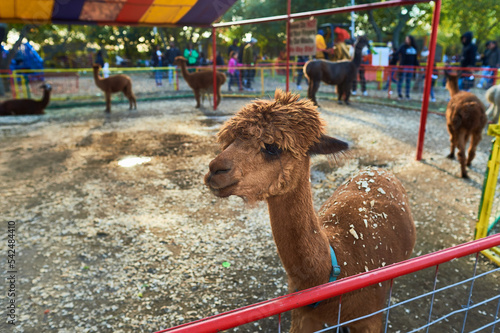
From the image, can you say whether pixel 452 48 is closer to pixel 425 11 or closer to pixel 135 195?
pixel 425 11

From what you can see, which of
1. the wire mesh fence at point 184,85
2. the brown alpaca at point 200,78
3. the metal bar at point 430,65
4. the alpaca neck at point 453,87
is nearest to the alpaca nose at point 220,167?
the metal bar at point 430,65

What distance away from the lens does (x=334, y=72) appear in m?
11.4

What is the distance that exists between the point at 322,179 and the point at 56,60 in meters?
28.8

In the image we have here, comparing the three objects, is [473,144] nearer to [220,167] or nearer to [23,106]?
[220,167]

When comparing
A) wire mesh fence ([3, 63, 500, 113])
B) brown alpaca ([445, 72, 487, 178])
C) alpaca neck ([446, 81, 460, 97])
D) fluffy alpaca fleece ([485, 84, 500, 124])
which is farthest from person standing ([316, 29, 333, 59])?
brown alpaca ([445, 72, 487, 178])

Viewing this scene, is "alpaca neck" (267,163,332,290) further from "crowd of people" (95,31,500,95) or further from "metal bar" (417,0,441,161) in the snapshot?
"crowd of people" (95,31,500,95)

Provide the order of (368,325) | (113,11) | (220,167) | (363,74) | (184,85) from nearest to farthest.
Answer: (220,167) → (368,325) → (113,11) → (363,74) → (184,85)

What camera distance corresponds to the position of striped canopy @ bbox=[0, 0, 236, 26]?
25.1ft

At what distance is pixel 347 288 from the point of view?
3.89 ft

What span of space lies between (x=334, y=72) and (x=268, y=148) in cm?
1068

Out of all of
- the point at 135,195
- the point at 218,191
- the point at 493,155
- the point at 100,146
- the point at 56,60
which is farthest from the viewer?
the point at 56,60

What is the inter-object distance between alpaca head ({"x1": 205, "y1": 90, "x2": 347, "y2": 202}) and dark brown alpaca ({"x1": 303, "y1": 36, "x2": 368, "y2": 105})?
9171mm

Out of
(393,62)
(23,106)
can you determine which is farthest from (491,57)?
(23,106)

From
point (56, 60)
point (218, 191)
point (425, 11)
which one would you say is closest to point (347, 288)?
point (218, 191)
